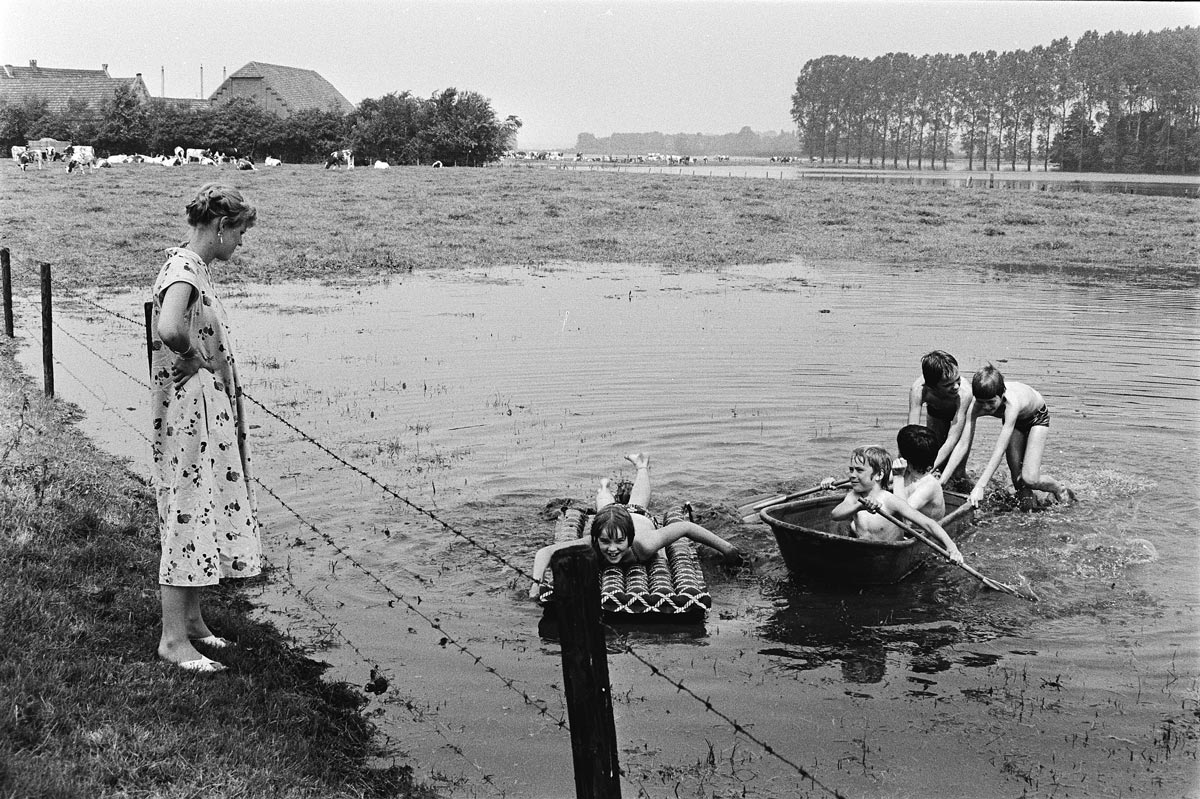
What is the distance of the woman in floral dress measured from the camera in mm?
5820

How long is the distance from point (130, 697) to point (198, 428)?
1.34 meters

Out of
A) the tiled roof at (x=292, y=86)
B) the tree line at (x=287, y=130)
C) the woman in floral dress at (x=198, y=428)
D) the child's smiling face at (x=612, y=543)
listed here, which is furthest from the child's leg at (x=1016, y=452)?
the tiled roof at (x=292, y=86)

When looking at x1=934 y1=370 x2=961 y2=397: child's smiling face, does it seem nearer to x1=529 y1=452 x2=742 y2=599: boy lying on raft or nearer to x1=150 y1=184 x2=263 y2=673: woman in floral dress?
x1=529 y1=452 x2=742 y2=599: boy lying on raft

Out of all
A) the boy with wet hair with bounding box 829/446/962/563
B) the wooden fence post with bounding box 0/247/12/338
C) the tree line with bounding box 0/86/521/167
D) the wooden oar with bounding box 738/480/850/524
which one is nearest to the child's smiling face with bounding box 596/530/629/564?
the wooden oar with bounding box 738/480/850/524

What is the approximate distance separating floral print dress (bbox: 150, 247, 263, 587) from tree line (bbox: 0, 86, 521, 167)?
70512 mm

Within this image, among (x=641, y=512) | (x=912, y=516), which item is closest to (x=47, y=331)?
(x=641, y=512)

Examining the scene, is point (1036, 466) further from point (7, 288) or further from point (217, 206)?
point (7, 288)

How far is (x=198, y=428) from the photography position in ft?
19.2

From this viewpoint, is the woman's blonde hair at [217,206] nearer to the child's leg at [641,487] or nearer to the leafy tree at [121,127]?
the child's leg at [641,487]

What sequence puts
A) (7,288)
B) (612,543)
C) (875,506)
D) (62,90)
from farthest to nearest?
1. (62,90)
2. (7,288)
3. (875,506)
4. (612,543)

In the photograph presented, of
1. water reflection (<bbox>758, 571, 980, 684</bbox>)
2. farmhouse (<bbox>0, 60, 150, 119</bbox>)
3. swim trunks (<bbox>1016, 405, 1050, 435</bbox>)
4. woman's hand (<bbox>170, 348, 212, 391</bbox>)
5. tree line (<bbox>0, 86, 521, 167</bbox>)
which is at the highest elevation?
farmhouse (<bbox>0, 60, 150, 119</bbox>)

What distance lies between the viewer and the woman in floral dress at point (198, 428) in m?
5.82

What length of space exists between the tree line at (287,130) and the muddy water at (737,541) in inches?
2212

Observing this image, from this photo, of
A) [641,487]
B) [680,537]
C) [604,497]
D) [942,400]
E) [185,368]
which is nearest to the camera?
[185,368]
